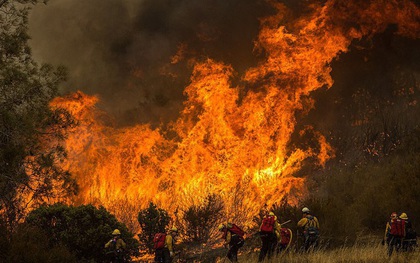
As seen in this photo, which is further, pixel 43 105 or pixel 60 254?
pixel 43 105

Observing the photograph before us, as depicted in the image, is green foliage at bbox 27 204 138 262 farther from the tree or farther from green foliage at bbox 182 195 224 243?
green foliage at bbox 182 195 224 243

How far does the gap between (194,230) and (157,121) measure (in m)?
8.94

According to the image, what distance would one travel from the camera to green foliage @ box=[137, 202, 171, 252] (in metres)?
24.1

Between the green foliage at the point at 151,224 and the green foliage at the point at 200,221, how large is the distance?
222 centimetres

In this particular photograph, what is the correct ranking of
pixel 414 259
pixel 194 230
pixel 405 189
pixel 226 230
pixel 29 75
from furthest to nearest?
pixel 405 189 → pixel 194 230 → pixel 29 75 → pixel 226 230 → pixel 414 259

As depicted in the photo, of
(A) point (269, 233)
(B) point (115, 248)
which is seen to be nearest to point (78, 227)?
(B) point (115, 248)

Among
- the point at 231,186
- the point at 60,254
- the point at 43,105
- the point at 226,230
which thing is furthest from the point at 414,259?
the point at 231,186

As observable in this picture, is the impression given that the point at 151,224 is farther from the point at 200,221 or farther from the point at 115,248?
the point at 115,248

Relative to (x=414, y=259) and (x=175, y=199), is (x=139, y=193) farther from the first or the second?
(x=414, y=259)

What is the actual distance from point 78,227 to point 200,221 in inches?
344

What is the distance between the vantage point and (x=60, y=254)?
16.2 metres

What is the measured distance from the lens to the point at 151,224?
79.0 ft

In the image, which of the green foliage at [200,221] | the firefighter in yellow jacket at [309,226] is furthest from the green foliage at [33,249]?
the green foliage at [200,221]

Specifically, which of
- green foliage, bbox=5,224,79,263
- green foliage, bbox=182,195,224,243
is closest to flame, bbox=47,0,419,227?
green foliage, bbox=182,195,224,243
